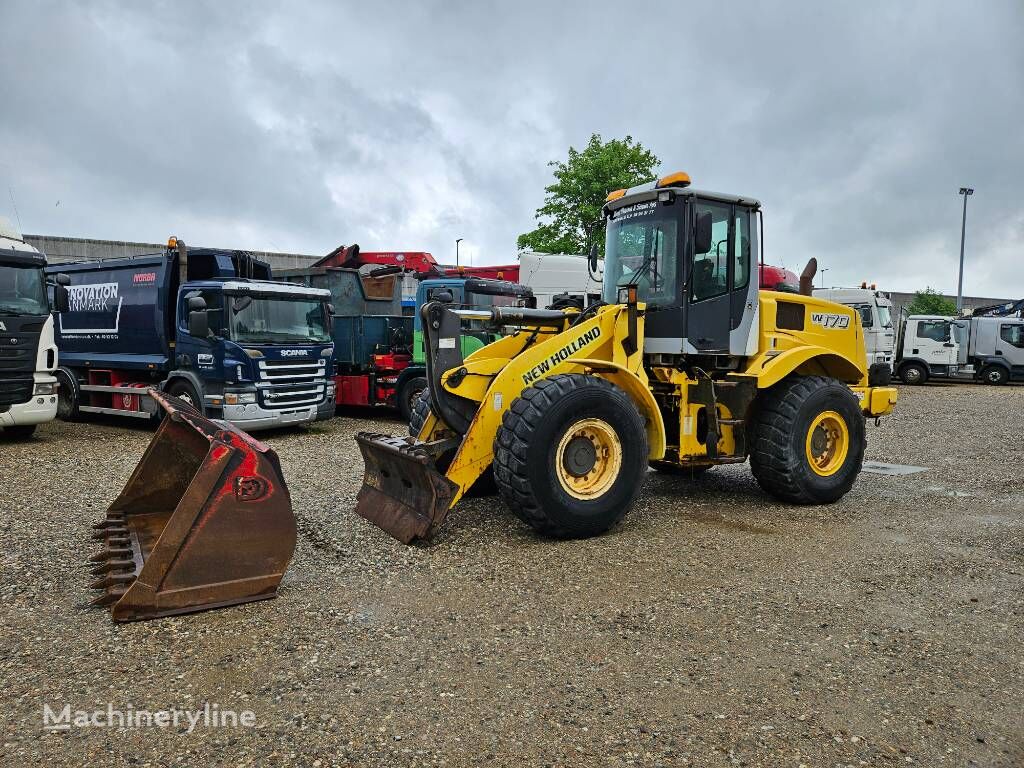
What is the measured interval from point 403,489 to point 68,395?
10416 mm

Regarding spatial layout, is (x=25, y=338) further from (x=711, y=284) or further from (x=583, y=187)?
(x=583, y=187)

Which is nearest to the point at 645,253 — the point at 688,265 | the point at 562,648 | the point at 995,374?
the point at 688,265

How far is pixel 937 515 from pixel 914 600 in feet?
8.75

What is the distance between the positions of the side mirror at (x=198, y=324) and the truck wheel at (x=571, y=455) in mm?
6834

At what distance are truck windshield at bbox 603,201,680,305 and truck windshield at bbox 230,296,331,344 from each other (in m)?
6.17

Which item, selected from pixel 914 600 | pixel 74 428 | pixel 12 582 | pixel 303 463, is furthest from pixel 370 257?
pixel 914 600

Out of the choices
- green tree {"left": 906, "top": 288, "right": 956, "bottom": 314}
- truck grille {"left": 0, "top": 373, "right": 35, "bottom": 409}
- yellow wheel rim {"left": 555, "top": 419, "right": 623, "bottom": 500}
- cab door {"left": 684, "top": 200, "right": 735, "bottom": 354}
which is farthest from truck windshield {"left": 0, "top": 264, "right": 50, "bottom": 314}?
green tree {"left": 906, "top": 288, "right": 956, "bottom": 314}

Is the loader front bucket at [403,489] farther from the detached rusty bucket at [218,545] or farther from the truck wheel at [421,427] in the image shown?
the detached rusty bucket at [218,545]

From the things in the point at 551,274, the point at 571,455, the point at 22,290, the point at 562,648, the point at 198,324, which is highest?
the point at 551,274

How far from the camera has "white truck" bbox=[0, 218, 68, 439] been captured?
10.5 m

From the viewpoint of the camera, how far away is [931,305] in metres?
44.1

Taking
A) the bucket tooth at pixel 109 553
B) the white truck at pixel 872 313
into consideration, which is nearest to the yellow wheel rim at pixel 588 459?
the bucket tooth at pixel 109 553

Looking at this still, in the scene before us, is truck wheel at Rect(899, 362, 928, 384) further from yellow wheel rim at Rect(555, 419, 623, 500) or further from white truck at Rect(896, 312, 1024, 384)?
yellow wheel rim at Rect(555, 419, 623, 500)

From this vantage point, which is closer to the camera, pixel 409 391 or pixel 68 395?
pixel 409 391
